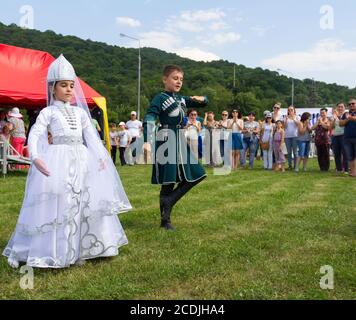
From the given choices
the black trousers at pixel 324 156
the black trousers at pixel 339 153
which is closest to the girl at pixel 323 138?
the black trousers at pixel 324 156

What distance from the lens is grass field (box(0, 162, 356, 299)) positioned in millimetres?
3482

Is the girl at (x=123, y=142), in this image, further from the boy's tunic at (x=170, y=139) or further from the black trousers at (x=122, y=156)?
the boy's tunic at (x=170, y=139)

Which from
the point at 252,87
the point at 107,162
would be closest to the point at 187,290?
the point at 107,162

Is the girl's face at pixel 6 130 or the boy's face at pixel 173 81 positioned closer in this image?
the boy's face at pixel 173 81

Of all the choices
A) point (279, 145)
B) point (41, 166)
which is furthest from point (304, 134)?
point (41, 166)

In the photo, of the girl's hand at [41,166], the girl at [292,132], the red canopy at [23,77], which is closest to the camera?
the girl's hand at [41,166]

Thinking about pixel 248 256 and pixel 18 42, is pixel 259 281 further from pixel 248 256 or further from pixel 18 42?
pixel 18 42

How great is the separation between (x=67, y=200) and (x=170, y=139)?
173cm

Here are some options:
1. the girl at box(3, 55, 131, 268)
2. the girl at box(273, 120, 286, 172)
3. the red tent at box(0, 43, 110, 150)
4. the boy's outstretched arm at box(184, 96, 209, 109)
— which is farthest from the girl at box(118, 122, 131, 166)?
the girl at box(3, 55, 131, 268)

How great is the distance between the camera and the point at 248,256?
439cm

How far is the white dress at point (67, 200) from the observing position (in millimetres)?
4031

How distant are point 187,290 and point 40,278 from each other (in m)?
1.24

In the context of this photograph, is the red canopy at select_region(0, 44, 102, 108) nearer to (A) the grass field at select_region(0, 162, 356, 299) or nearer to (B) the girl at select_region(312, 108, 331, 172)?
(A) the grass field at select_region(0, 162, 356, 299)

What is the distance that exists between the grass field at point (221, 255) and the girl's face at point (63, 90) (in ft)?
5.21
